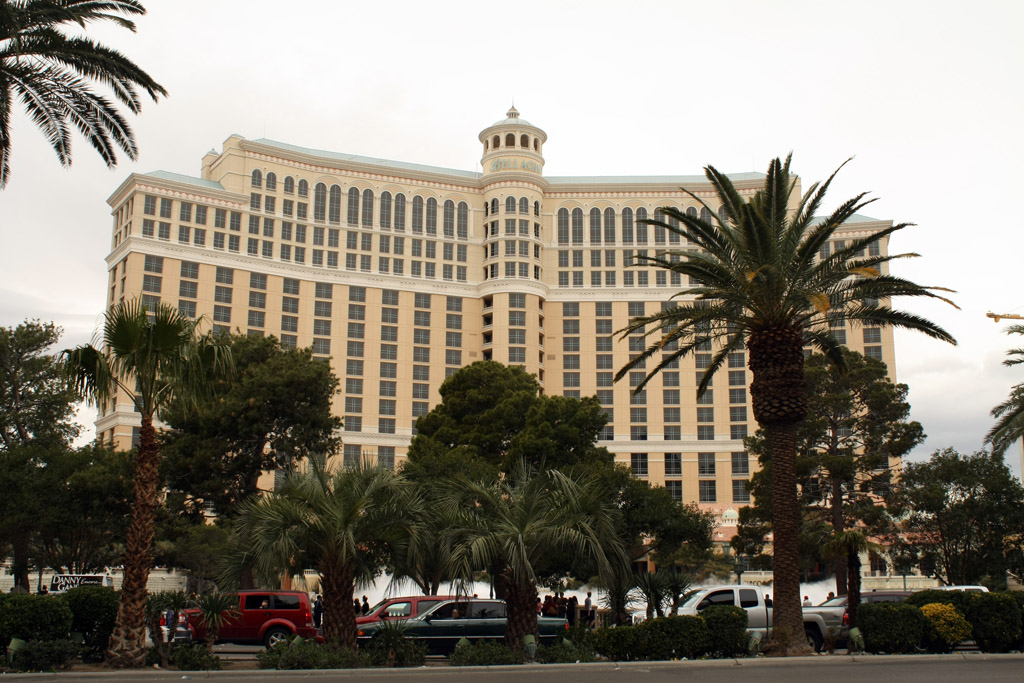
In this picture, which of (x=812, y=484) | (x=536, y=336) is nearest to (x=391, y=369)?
(x=536, y=336)

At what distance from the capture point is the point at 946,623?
22.2 m

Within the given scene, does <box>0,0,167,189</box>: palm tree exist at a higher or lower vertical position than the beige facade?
lower

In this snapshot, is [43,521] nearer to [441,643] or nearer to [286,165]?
[441,643]

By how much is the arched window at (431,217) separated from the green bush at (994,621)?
8413cm

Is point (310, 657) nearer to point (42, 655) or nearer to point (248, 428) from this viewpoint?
point (42, 655)

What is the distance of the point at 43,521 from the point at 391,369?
58537 millimetres

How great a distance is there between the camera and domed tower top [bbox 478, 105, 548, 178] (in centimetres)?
10300

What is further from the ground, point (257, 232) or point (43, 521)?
point (257, 232)

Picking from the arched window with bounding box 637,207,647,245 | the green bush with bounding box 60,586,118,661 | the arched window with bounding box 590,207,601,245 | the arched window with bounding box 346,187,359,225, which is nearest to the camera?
the green bush with bounding box 60,586,118,661

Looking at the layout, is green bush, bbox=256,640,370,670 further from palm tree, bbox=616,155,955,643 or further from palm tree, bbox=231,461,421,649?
palm tree, bbox=616,155,955,643

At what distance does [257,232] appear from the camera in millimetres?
95625

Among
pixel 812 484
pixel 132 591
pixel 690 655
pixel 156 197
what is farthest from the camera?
pixel 156 197

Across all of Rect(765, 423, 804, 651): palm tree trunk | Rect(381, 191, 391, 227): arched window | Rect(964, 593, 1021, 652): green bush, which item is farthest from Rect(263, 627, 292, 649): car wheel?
Rect(381, 191, 391, 227): arched window

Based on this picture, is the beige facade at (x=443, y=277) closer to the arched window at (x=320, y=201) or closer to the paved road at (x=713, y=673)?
the arched window at (x=320, y=201)
